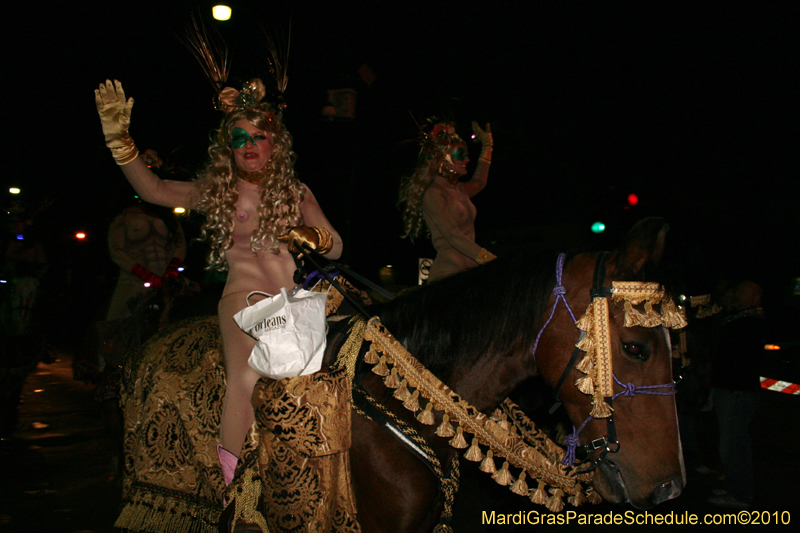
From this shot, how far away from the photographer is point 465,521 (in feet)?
16.6

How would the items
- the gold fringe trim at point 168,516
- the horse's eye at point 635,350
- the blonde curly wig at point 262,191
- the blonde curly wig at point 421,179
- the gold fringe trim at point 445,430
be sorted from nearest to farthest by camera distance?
1. the horse's eye at point 635,350
2. the gold fringe trim at point 445,430
3. the blonde curly wig at point 262,191
4. the gold fringe trim at point 168,516
5. the blonde curly wig at point 421,179

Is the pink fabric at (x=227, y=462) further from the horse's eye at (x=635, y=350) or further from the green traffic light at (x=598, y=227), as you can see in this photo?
the green traffic light at (x=598, y=227)

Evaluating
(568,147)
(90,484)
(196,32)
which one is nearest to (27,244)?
(90,484)

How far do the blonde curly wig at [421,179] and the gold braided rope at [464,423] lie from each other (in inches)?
99.0

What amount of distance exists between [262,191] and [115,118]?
0.71 meters

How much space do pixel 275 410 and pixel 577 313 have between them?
119cm

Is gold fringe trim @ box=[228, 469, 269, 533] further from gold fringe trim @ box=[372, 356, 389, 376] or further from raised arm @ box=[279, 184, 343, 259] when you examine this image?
raised arm @ box=[279, 184, 343, 259]

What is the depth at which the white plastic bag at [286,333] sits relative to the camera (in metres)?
1.95

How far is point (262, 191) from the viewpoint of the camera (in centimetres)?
269

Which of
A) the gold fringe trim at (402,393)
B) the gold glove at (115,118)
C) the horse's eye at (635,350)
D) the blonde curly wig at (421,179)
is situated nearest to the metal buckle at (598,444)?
the horse's eye at (635,350)

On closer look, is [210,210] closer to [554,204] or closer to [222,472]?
[222,472]

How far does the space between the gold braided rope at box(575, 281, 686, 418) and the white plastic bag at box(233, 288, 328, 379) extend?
980 mm

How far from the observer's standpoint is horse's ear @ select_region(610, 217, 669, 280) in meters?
1.93

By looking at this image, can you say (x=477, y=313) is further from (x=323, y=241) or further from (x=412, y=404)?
(x=323, y=241)
